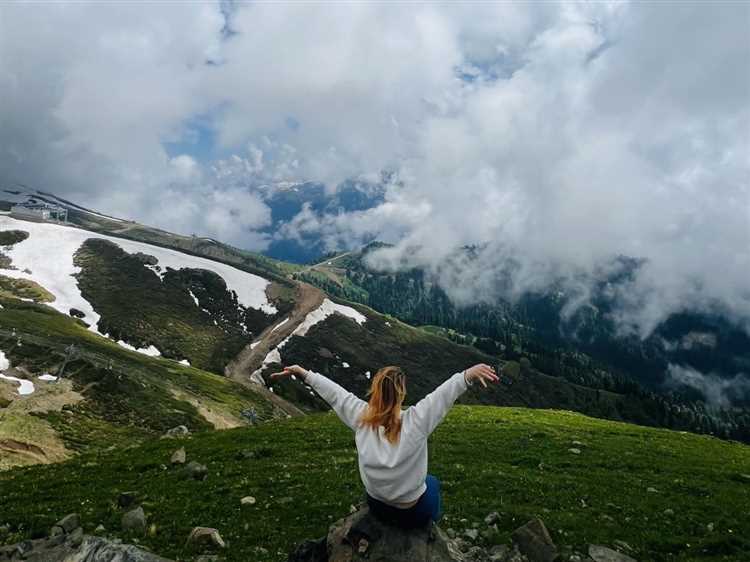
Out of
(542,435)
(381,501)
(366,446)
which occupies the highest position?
(366,446)

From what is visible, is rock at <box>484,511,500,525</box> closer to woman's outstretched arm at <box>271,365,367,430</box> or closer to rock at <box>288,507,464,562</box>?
rock at <box>288,507,464,562</box>

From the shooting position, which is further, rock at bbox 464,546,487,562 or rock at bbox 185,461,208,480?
rock at bbox 185,461,208,480

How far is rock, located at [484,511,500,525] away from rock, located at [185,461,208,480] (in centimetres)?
1142

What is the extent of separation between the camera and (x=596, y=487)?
792 inches

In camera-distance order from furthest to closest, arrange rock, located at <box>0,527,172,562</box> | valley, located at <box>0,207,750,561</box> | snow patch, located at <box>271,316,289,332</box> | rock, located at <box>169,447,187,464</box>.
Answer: snow patch, located at <box>271,316,289,332</box>, rock, located at <box>169,447,187,464</box>, valley, located at <box>0,207,750,561</box>, rock, located at <box>0,527,172,562</box>

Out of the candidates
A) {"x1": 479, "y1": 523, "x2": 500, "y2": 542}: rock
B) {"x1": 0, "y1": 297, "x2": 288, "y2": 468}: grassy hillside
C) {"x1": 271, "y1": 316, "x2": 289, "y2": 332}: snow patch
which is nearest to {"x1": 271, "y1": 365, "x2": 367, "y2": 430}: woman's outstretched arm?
{"x1": 479, "y1": 523, "x2": 500, "y2": 542}: rock

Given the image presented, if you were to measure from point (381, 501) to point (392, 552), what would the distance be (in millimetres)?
959

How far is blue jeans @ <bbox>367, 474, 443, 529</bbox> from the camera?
8.94 m

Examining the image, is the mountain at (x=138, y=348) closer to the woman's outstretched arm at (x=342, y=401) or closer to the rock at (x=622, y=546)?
the woman's outstretched arm at (x=342, y=401)

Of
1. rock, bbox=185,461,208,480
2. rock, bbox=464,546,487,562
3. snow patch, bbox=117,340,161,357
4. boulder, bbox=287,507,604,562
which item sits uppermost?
boulder, bbox=287,507,604,562

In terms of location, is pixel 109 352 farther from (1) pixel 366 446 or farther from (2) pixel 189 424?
(1) pixel 366 446

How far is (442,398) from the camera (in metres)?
8.27

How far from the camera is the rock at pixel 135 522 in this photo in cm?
1466

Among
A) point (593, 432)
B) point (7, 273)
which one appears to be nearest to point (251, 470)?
point (593, 432)
